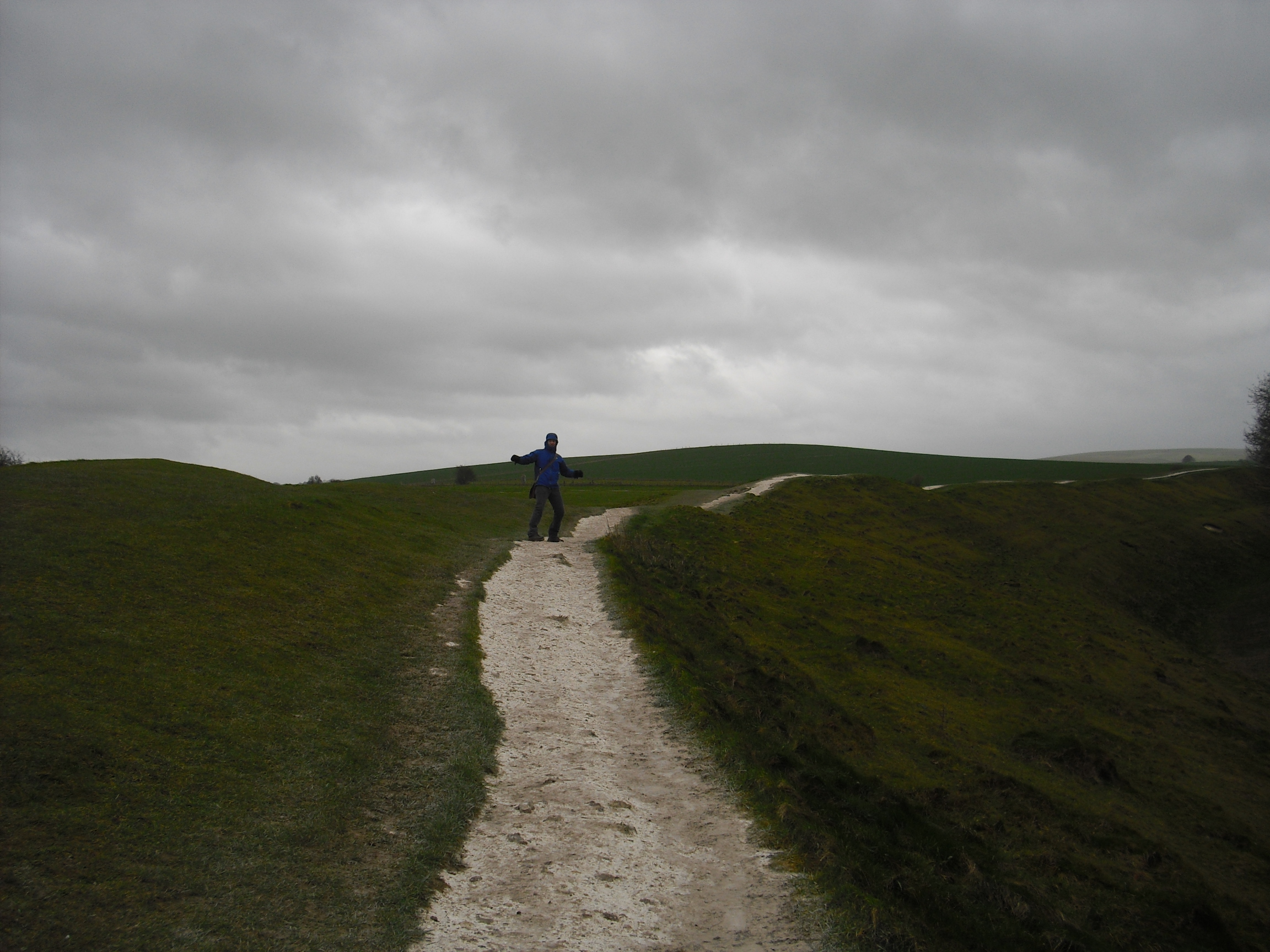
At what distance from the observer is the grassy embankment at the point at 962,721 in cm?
982

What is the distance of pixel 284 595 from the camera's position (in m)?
14.8

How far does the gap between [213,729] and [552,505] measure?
56.0ft

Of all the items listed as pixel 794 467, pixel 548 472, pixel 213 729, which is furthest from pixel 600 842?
pixel 794 467

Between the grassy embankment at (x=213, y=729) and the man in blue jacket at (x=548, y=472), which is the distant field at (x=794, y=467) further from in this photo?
the grassy embankment at (x=213, y=729)

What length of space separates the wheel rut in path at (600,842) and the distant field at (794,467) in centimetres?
7513

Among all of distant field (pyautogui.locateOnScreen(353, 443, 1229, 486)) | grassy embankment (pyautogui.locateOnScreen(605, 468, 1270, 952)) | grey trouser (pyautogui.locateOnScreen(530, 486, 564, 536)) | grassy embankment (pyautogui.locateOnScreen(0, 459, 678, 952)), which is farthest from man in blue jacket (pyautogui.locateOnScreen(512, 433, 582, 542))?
distant field (pyautogui.locateOnScreen(353, 443, 1229, 486))

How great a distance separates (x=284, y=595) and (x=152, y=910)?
366 inches

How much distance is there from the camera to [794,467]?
112 meters

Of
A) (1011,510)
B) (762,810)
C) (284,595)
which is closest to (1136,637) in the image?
(1011,510)

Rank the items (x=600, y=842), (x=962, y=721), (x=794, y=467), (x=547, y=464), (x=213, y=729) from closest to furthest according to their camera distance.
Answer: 1. (x=600, y=842)
2. (x=213, y=729)
3. (x=962, y=721)
4. (x=547, y=464)
5. (x=794, y=467)

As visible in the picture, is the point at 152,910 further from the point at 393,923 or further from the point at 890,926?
the point at 890,926

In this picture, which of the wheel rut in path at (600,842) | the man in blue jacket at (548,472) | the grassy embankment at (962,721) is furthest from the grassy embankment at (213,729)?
the man in blue jacket at (548,472)

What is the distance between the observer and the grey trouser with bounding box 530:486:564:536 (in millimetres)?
25312

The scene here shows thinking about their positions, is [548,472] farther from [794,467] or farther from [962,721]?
[794,467]
